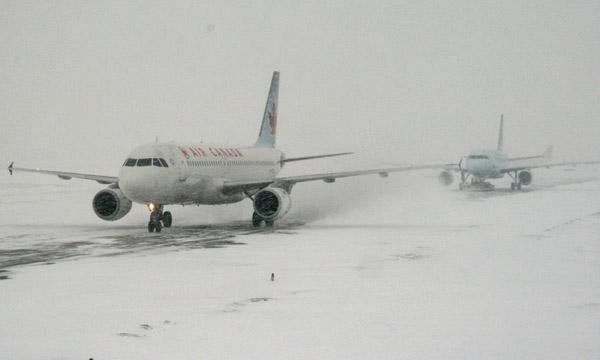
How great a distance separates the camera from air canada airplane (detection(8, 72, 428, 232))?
30.5 metres

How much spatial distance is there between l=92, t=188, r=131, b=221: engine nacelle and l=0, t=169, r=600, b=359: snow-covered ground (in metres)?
0.96

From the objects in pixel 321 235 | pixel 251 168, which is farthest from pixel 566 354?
pixel 251 168

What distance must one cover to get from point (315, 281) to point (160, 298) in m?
4.22

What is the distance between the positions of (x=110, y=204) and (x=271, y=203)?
7062 millimetres

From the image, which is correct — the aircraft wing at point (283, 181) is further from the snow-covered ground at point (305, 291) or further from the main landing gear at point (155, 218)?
the main landing gear at point (155, 218)

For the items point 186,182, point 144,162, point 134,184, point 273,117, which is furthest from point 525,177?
point 134,184

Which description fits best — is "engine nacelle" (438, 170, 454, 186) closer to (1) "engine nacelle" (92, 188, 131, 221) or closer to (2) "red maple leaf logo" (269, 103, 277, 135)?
(2) "red maple leaf logo" (269, 103, 277, 135)

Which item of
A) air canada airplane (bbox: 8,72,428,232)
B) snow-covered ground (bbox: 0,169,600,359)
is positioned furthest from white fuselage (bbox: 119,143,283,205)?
snow-covered ground (bbox: 0,169,600,359)

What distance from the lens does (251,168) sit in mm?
40250

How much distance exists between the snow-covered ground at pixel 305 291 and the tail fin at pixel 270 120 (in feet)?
31.8

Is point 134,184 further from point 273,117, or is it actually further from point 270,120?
point 273,117

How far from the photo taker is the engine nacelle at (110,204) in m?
32.9

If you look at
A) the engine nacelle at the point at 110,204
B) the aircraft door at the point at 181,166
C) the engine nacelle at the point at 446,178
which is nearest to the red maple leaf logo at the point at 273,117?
the aircraft door at the point at 181,166

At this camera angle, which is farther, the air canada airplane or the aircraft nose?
the air canada airplane
